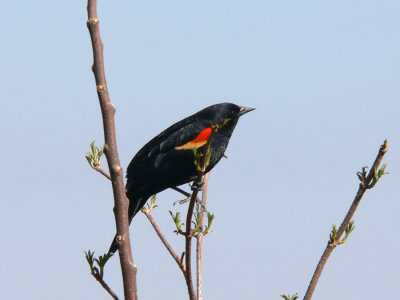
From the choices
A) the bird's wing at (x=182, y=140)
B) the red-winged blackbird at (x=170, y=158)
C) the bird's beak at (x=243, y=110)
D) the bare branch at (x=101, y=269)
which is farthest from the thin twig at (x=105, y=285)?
the bird's beak at (x=243, y=110)

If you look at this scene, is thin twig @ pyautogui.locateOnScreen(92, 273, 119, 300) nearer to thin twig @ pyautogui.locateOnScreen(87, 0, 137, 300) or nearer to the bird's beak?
thin twig @ pyautogui.locateOnScreen(87, 0, 137, 300)

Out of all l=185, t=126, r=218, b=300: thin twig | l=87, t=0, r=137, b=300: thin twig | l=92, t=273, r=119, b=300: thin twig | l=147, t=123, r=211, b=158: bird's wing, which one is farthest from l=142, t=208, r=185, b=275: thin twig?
l=147, t=123, r=211, b=158: bird's wing

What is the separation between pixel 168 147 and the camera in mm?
4914

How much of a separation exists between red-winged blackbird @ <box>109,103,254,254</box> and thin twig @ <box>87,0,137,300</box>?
7.20 feet

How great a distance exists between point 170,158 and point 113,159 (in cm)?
271

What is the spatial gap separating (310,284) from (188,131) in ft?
9.21

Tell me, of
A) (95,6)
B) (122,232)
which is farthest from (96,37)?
(122,232)

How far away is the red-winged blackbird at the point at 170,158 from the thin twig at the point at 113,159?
7.20 ft

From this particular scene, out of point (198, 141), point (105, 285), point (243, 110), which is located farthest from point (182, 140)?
point (105, 285)

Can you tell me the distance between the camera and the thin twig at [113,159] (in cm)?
211

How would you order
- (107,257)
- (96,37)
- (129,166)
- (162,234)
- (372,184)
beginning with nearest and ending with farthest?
(96,37) < (372,184) < (107,257) < (162,234) < (129,166)

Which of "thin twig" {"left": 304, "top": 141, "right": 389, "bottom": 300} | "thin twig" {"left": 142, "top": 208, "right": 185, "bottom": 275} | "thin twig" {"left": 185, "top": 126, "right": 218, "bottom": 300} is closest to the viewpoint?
"thin twig" {"left": 304, "top": 141, "right": 389, "bottom": 300}

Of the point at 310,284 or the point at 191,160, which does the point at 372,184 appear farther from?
the point at 191,160

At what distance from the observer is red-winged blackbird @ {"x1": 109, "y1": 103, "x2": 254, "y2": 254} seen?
4566mm
